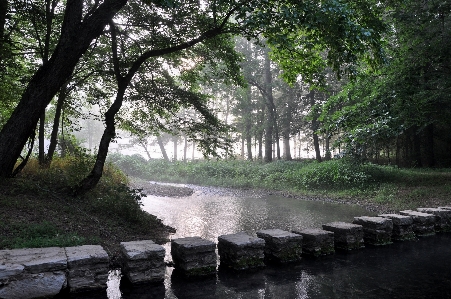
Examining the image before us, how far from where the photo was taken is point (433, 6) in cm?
994

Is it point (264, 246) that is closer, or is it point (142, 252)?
Result: point (142, 252)

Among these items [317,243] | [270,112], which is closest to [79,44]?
[317,243]

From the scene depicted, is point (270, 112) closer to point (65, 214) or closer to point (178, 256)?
point (65, 214)

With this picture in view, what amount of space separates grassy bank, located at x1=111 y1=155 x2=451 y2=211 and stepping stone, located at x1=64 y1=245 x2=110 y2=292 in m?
9.80

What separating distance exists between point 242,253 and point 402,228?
12.3 feet

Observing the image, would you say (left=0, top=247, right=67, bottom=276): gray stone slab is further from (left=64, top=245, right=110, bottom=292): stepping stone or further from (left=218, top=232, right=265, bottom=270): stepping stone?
(left=218, top=232, right=265, bottom=270): stepping stone

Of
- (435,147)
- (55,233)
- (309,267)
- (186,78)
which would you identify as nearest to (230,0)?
(186,78)

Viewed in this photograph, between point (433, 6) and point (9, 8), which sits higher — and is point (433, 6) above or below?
above

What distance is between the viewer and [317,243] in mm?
5035

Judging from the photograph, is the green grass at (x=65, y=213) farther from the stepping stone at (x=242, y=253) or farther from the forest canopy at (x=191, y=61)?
the stepping stone at (x=242, y=253)

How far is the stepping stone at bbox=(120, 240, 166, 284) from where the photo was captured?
12.2ft

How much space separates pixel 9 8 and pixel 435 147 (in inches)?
863

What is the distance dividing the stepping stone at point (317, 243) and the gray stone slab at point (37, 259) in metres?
3.65

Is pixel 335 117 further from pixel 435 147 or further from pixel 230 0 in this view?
pixel 435 147
